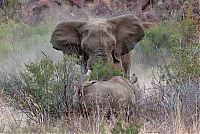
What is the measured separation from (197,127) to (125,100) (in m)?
1.38

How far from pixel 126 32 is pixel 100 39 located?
116cm

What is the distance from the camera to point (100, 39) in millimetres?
11773

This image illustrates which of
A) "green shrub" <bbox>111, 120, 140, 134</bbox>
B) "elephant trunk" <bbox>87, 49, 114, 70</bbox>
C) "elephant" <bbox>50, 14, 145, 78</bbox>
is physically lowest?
"green shrub" <bbox>111, 120, 140, 134</bbox>

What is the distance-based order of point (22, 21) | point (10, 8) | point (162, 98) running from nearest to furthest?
point (162, 98)
point (22, 21)
point (10, 8)

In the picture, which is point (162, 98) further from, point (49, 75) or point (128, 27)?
point (128, 27)

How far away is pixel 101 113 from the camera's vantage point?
785cm

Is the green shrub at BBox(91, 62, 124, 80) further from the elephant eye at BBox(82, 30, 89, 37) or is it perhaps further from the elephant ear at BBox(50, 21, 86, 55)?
the elephant ear at BBox(50, 21, 86, 55)

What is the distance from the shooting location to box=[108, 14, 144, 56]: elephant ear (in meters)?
12.7

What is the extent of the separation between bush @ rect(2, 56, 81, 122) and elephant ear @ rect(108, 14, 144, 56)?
3.59m

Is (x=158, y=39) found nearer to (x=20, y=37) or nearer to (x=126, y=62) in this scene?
(x=20, y=37)

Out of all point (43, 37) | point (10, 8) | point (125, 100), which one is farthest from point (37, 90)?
point (10, 8)

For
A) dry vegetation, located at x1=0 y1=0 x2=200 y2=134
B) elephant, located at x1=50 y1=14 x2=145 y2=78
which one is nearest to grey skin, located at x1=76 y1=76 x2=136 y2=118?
dry vegetation, located at x1=0 y1=0 x2=200 y2=134

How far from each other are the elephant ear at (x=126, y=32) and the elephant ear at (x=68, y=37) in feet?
2.14

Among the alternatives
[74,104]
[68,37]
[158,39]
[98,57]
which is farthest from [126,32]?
[158,39]
